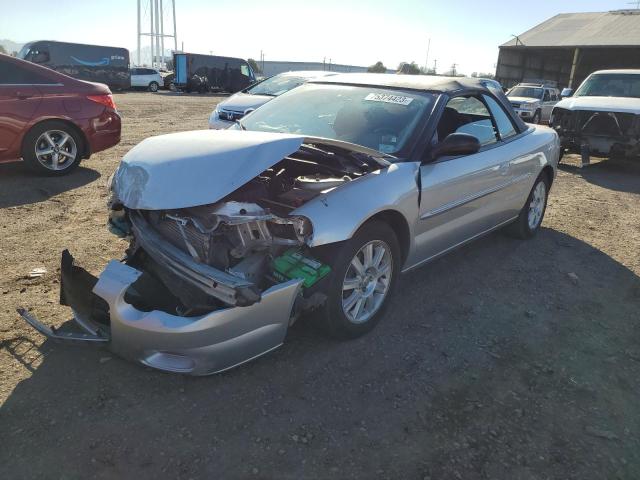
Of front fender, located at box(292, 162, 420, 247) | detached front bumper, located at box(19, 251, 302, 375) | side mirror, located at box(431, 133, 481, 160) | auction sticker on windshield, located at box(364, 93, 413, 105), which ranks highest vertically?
auction sticker on windshield, located at box(364, 93, 413, 105)

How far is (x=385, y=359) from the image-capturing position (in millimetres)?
3146

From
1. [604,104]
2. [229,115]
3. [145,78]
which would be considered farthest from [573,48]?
[229,115]

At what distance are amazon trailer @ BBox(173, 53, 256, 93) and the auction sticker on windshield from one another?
3156 centimetres

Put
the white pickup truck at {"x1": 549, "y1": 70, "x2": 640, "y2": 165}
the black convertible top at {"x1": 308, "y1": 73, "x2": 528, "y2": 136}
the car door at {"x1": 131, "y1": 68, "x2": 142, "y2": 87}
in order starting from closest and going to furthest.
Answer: the black convertible top at {"x1": 308, "y1": 73, "x2": 528, "y2": 136}, the white pickup truck at {"x1": 549, "y1": 70, "x2": 640, "y2": 165}, the car door at {"x1": 131, "y1": 68, "x2": 142, "y2": 87}

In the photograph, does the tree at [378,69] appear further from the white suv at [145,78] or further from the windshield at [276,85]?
the windshield at [276,85]

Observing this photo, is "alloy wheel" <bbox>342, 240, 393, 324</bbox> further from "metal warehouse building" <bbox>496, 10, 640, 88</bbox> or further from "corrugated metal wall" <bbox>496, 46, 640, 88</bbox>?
"corrugated metal wall" <bbox>496, 46, 640, 88</bbox>

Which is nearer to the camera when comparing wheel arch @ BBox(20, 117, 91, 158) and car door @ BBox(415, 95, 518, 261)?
car door @ BBox(415, 95, 518, 261)

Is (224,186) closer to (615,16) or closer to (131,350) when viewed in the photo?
(131,350)

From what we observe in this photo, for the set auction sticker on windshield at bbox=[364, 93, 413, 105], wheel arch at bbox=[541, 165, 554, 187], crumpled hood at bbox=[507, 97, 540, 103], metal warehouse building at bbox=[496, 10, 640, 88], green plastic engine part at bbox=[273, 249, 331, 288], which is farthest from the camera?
metal warehouse building at bbox=[496, 10, 640, 88]

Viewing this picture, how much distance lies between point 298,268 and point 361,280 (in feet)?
1.93

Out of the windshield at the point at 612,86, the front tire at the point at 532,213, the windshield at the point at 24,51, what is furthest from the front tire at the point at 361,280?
the windshield at the point at 24,51

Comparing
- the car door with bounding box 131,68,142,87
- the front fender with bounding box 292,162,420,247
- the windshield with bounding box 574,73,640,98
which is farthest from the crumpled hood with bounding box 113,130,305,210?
the car door with bounding box 131,68,142,87

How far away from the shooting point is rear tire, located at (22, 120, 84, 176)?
6.59 meters

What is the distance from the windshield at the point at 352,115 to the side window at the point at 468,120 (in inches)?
11.0
